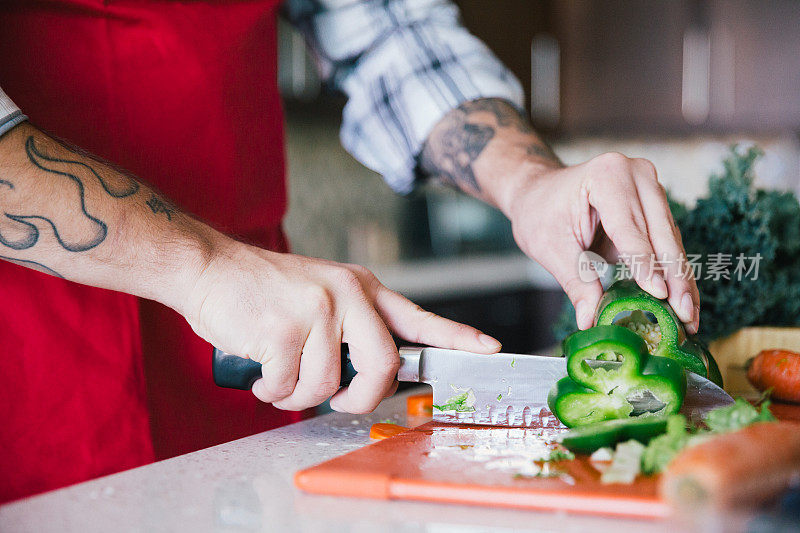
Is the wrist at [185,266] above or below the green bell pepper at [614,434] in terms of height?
above

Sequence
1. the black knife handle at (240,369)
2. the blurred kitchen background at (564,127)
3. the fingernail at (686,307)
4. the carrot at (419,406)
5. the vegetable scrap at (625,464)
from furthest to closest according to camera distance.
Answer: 1. the blurred kitchen background at (564,127)
2. the carrot at (419,406)
3. the fingernail at (686,307)
4. the black knife handle at (240,369)
5. the vegetable scrap at (625,464)

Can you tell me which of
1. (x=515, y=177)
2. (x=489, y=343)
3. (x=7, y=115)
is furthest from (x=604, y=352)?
(x=7, y=115)

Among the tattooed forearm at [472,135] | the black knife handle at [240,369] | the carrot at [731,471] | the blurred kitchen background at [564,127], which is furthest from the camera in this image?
the blurred kitchen background at [564,127]

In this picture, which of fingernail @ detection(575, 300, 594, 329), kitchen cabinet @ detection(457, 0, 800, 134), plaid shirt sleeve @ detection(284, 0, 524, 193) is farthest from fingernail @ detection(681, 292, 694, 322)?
kitchen cabinet @ detection(457, 0, 800, 134)

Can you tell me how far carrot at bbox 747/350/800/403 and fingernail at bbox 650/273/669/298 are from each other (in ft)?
0.87

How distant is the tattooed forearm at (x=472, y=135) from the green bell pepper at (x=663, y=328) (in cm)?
42

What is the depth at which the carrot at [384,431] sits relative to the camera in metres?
1.11

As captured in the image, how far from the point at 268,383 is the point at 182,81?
0.62 metres

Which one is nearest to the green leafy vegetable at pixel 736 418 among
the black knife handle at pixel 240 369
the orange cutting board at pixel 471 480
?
the orange cutting board at pixel 471 480

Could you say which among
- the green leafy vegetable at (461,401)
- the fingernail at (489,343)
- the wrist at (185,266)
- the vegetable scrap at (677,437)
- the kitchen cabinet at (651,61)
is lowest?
the green leafy vegetable at (461,401)

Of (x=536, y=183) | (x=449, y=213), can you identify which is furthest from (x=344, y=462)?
(x=449, y=213)

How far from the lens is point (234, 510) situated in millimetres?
802

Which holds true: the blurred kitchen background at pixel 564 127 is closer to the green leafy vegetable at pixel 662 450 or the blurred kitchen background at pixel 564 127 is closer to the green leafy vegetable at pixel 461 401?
the green leafy vegetable at pixel 461 401

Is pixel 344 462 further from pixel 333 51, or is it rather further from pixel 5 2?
pixel 333 51
